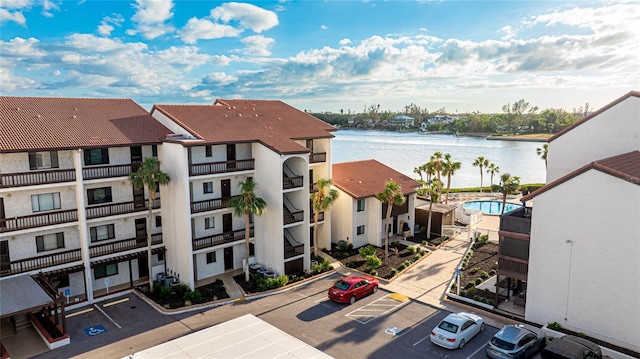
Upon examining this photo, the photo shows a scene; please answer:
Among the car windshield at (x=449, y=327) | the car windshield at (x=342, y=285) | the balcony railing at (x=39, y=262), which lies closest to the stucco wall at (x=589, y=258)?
the car windshield at (x=449, y=327)

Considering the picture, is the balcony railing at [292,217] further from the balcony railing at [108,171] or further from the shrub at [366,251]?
the balcony railing at [108,171]

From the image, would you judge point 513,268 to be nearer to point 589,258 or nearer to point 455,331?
point 589,258

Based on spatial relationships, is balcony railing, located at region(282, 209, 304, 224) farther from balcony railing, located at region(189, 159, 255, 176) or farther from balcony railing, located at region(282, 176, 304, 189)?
balcony railing, located at region(189, 159, 255, 176)

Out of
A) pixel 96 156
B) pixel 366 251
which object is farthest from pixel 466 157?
pixel 96 156

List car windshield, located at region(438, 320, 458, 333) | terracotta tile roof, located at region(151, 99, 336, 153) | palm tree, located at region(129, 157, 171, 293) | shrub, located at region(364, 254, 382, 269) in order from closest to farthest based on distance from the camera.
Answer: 1. car windshield, located at region(438, 320, 458, 333)
2. palm tree, located at region(129, 157, 171, 293)
3. terracotta tile roof, located at region(151, 99, 336, 153)
4. shrub, located at region(364, 254, 382, 269)

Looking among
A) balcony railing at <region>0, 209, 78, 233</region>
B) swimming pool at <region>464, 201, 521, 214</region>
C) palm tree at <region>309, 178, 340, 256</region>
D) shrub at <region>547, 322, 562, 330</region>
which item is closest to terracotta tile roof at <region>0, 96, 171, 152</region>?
balcony railing at <region>0, 209, 78, 233</region>

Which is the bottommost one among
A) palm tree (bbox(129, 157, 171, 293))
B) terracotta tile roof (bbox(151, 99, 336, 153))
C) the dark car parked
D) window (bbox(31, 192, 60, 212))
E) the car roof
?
the dark car parked

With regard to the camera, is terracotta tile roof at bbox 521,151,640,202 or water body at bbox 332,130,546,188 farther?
water body at bbox 332,130,546,188
